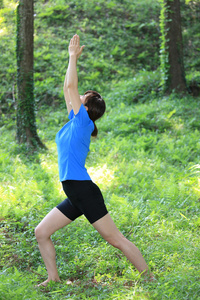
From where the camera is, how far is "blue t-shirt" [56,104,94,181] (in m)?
3.83

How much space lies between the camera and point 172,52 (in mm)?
12008

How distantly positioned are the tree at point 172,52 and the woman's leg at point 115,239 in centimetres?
879

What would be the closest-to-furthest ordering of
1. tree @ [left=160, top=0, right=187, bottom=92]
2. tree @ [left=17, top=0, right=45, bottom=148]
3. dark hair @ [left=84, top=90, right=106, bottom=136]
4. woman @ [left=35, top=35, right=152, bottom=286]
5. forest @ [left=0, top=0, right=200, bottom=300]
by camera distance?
1. woman @ [left=35, top=35, right=152, bottom=286]
2. dark hair @ [left=84, top=90, right=106, bottom=136]
3. forest @ [left=0, top=0, right=200, bottom=300]
4. tree @ [left=17, top=0, right=45, bottom=148]
5. tree @ [left=160, top=0, right=187, bottom=92]

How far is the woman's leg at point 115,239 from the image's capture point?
152 inches

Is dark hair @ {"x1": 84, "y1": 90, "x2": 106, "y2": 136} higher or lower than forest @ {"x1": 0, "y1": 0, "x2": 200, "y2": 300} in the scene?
higher

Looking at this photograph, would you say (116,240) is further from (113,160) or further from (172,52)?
(172,52)

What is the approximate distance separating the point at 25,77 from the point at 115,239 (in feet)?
20.1

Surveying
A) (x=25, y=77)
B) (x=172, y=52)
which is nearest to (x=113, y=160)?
(x=25, y=77)

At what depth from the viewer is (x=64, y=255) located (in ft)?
16.3

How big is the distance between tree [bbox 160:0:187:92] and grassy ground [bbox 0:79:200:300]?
1.76 metres

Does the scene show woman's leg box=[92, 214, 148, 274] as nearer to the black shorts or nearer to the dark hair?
the black shorts

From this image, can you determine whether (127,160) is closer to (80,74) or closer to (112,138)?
(112,138)

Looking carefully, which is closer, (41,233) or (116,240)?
(116,240)

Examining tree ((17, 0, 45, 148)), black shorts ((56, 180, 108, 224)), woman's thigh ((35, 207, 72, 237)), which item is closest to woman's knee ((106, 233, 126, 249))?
black shorts ((56, 180, 108, 224))
